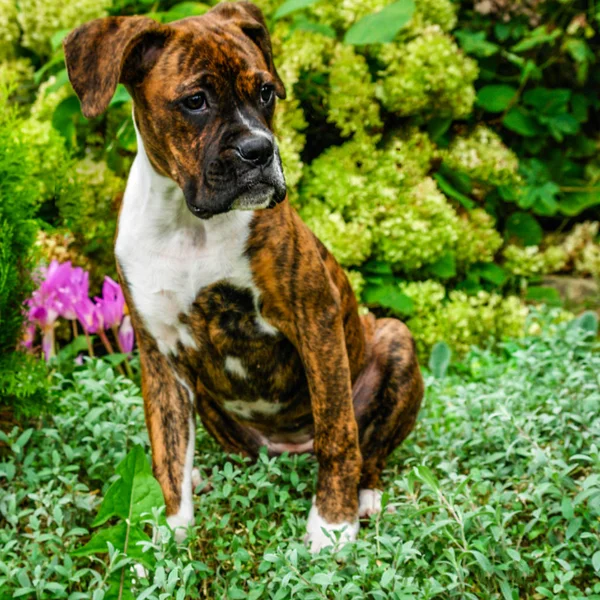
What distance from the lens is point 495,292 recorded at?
522 cm

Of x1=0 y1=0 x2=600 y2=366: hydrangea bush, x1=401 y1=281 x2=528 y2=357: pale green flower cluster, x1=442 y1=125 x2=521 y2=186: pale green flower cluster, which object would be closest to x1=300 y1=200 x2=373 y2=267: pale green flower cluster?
x1=0 y1=0 x2=600 y2=366: hydrangea bush

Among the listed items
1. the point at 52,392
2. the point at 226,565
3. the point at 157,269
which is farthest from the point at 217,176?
the point at 52,392

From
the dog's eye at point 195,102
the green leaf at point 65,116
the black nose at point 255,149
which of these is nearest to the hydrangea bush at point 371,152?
the green leaf at point 65,116

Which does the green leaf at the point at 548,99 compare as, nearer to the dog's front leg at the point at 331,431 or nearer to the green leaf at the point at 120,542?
the dog's front leg at the point at 331,431

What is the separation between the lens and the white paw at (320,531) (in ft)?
8.56

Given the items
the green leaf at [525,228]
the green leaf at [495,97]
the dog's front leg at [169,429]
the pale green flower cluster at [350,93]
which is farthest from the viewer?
the green leaf at [525,228]

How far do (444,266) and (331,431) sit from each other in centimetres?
247

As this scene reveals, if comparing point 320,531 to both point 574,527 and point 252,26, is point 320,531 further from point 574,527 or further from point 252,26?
point 252,26

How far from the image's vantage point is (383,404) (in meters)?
3.07

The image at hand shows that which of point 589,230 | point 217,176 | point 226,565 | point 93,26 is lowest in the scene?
point 589,230

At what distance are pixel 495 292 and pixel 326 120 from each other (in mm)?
1463

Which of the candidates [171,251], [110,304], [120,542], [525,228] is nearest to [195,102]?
[171,251]

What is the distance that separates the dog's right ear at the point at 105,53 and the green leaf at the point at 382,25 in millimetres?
1830

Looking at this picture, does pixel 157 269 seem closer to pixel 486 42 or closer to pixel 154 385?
Answer: pixel 154 385
